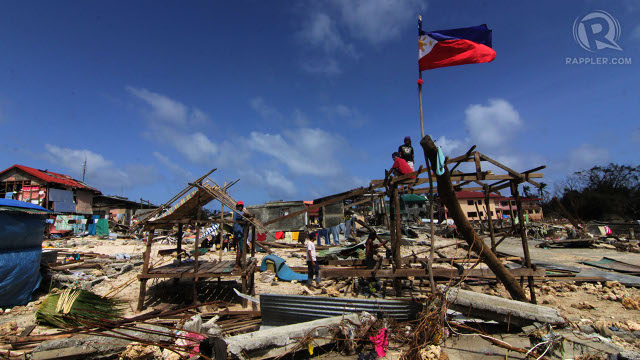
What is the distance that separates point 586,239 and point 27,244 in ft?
92.6

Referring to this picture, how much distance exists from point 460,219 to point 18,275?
36.4ft

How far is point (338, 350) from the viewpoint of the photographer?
5102 millimetres

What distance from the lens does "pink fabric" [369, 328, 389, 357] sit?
4840 millimetres

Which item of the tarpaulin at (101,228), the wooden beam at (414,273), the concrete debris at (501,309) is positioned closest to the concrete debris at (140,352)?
the wooden beam at (414,273)

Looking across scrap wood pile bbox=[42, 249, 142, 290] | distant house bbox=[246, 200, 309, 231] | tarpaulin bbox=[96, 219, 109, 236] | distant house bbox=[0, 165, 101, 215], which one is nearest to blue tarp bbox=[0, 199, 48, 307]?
scrap wood pile bbox=[42, 249, 142, 290]

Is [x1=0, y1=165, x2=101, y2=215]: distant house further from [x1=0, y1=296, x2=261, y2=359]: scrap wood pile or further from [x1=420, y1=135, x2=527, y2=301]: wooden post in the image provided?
[x1=420, y1=135, x2=527, y2=301]: wooden post

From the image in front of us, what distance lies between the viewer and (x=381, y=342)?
489cm

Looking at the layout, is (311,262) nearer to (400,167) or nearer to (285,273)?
(285,273)

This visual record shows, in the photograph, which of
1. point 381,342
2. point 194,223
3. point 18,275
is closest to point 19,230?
point 18,275

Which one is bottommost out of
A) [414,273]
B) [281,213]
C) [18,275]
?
[414,273]

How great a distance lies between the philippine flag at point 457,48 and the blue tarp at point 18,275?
1202 centimetres

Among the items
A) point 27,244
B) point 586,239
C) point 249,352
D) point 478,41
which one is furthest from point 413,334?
point 586,239

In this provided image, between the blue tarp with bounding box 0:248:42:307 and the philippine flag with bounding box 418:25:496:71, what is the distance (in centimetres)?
1202

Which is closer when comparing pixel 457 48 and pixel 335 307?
pixel 335 307
